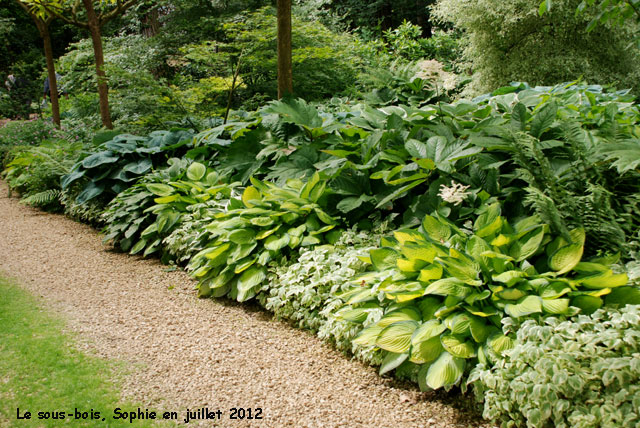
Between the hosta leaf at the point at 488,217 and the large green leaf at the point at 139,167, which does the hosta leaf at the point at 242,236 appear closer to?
the hosta leaf at the point at 488,217

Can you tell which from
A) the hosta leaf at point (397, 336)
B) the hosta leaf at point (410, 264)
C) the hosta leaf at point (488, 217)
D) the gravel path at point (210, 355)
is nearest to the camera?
the gravel path at point (210, 355)

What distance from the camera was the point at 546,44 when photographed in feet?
27.8

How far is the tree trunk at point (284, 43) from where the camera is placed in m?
4.67

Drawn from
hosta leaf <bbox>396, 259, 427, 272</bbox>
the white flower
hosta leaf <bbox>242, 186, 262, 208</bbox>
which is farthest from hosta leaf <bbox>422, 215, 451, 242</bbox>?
hosta leaf <bbox>242, 186, 262, 208</bbox>

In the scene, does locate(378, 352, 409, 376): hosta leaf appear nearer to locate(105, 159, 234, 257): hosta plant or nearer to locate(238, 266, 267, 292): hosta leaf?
locate(238, 266, 267, 292): hosta leaf

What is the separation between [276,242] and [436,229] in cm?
109

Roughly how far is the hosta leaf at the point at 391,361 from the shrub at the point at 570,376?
344 millimetres

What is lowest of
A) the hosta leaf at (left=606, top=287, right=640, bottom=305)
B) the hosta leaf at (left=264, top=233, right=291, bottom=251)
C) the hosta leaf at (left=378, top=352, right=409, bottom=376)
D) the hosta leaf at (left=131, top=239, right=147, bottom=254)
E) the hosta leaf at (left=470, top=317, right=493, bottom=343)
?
the hosta leaf at (left=131, top=239, right=147, bottom=254)

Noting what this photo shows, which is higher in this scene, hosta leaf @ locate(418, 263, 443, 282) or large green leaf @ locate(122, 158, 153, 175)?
hosta leaf @ locate(418, 263, 443, 282)

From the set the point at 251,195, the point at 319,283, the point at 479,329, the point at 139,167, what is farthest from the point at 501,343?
the point at 139,167

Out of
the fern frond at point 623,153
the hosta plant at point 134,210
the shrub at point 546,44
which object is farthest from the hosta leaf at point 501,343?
the shrub at point 546,44

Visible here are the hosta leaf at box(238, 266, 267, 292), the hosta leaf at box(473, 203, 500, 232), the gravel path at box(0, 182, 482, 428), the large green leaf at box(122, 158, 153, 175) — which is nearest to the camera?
A: the gravel path at box(0, 182, 482, 428)

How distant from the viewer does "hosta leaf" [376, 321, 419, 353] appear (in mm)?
2187

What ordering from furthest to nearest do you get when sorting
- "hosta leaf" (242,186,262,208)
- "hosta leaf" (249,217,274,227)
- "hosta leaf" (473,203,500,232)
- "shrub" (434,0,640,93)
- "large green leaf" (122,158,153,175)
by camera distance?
1. "shrub" (434,0,640,93)
2. "large green leaf" (122,158,153,175)
3. "hosta leaf" (242,186,262,208)
4. "hosta leaf" (249,217,274,227)
5. "hosta leaf" (473,203,500,232)
